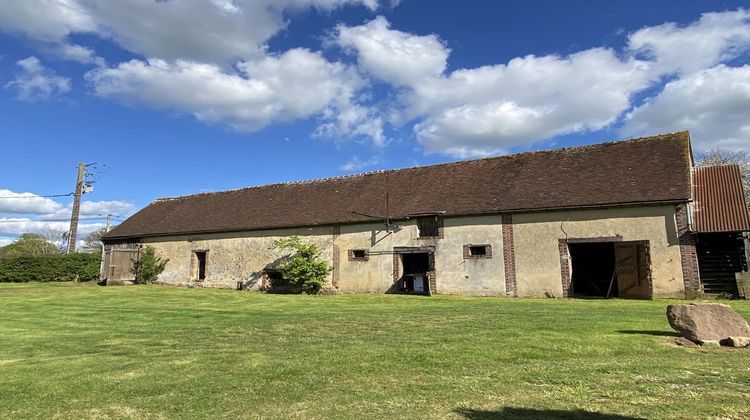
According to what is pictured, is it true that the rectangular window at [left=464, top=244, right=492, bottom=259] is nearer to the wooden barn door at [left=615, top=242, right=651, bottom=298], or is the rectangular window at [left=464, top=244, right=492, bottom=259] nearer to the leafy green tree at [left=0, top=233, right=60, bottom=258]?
the wooden barn door at [left=615, top=242, right=651, bottom=298]

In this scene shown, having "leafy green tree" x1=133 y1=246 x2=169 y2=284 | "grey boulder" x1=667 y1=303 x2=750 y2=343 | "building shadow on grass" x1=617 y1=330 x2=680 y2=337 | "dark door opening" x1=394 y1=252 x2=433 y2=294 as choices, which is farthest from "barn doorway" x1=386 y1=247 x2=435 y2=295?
"leafy green tree" x1=133 y1=246 x2=169 y2=284

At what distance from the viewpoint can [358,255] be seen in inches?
833

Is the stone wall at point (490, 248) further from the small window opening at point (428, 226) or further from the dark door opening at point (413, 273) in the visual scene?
the dark door opening at point (413, 273)

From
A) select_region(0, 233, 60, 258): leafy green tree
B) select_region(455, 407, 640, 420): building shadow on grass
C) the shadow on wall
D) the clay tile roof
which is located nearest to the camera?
select_region(455, 407, 640, 420): building shadow on grass

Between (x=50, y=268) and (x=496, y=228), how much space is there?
27.3 metres

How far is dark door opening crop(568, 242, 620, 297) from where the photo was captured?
1886 cm

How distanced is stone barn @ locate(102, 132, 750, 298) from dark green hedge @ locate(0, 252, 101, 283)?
8.41m

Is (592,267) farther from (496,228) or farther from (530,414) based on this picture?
(530,414)

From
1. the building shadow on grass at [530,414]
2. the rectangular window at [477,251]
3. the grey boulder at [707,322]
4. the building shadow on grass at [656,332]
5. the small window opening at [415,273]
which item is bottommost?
the building shadow on grass at [530,414]

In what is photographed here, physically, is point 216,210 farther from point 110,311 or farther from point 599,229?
point 599,229

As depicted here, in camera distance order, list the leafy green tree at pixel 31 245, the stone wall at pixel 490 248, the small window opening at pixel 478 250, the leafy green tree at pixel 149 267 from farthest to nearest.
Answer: the leafy green tree at pixel 31 245 < the leafy green tree at pixel 149 267 < the small window opening at pixel 478 250 < the stone wall at pixel 490 248

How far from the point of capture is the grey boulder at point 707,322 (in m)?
7.24

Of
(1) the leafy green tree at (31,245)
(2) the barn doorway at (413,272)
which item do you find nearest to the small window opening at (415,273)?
(2) the barn doorway at (413,272)

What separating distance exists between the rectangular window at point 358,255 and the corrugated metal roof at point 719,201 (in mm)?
12006
